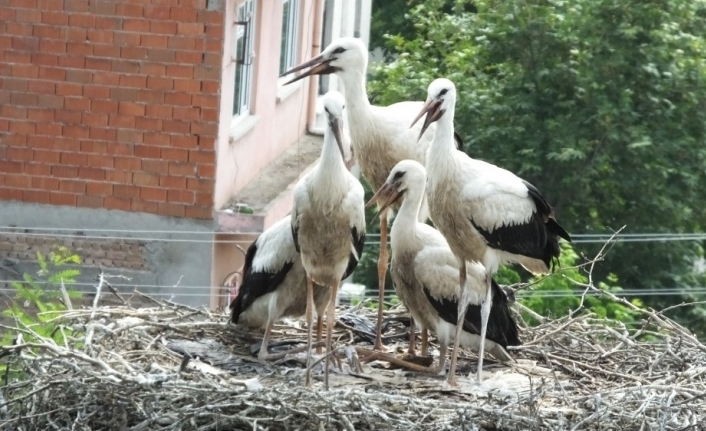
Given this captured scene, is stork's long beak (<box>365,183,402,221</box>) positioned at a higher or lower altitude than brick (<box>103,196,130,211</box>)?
higher

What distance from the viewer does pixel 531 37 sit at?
1733 centimetres

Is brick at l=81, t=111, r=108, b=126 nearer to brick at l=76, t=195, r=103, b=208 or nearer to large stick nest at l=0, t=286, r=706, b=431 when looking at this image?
brick at l=76, t=195, r=103, b=208

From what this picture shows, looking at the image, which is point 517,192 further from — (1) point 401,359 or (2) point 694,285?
(2) point 694,285

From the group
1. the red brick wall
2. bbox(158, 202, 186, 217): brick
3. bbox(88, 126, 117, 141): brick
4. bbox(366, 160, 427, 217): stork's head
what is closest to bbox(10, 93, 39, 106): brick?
the red brick wall

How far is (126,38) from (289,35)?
3.68 meters

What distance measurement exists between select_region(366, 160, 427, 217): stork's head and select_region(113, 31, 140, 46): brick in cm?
350

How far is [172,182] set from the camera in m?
11.7

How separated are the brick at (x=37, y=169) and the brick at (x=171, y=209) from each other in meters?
0.80

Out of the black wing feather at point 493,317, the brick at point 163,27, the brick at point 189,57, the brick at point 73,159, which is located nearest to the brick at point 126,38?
the brick at point 163,27

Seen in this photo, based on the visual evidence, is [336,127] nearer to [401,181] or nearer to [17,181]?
[401,181]

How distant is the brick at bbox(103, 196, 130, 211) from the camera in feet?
38.7

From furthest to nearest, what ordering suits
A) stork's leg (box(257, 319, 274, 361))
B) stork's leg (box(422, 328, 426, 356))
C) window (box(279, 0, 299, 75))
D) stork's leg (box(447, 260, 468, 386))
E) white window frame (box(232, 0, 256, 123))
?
window (box(279, 0, 299, 75)), white window frame (box(232, 0, 256, 123)), stork's leg (box(422, 328, 426, 356)), stork's leg (box(257, 319, 274, 361)), stork's leg (box(447, 260, 468, 386))

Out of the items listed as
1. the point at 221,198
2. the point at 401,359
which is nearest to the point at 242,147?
the point at 221,198

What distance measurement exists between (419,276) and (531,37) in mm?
9021
